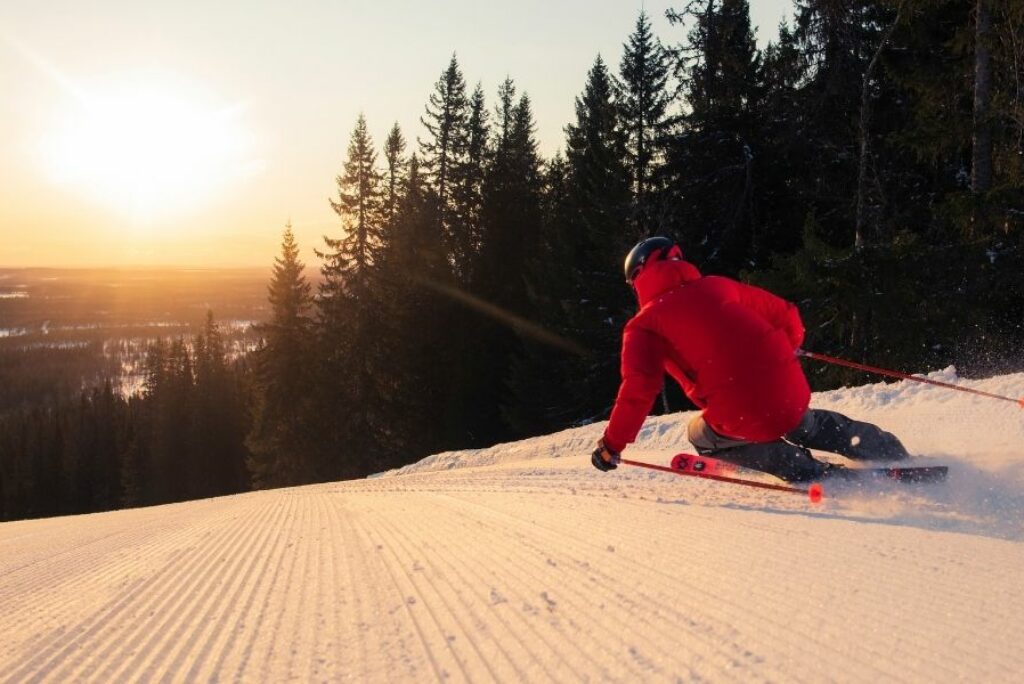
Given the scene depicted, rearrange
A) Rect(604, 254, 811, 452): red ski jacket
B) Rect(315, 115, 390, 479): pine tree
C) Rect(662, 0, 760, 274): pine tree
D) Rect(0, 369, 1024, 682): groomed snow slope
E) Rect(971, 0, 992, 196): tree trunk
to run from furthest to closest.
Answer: Rect(315, 115, 390, 479): pine tree → Rect(662, 0, 760, 274): pine tree → Rect(971, 0, 992, 196): tree trunk → Rect(604, 254, 811, 452): red ski jacket → Rect(0, 369, 1024, 682): groomed snow slope

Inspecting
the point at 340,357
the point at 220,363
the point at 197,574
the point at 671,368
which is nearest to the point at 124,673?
the point at 197,574

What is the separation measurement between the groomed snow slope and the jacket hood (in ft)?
4.60

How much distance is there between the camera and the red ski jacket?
4160mm

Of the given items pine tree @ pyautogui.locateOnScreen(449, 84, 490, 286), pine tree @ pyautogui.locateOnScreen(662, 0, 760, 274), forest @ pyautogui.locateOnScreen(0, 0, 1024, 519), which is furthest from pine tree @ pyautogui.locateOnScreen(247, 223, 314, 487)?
pine tree @ pyautogui.locateOnScreen(662, 0, 760, 274)

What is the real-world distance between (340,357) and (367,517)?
33217 mm

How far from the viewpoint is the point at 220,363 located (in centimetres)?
8638

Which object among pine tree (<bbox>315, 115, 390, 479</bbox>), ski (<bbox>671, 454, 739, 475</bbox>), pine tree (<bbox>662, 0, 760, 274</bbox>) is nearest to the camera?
ski (<bbox>671, 454, 739, 475</bbox>)

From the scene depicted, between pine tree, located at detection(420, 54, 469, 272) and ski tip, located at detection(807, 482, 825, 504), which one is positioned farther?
pine tree, located at detection(420, 54, 469, 272)

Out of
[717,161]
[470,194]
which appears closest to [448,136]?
[470,194]

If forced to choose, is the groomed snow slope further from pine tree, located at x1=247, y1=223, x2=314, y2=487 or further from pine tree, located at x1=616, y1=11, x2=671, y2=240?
pine tree, located at x1=247, y1=223, x2=314, y2=487

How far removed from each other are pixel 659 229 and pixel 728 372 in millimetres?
18238

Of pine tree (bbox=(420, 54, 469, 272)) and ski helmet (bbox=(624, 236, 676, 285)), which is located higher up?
pine tree (bbox=(420, 54, 469, 272))

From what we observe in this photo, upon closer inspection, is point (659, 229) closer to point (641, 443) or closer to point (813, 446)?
point (641, 443)

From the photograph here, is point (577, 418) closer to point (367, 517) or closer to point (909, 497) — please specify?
point (367, 517)
